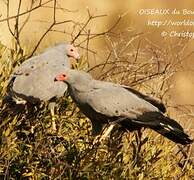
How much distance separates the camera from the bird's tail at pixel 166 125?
3.23 meters

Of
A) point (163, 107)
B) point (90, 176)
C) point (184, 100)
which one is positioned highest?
point (163, 107)

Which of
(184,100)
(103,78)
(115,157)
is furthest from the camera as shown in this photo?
(184,100)

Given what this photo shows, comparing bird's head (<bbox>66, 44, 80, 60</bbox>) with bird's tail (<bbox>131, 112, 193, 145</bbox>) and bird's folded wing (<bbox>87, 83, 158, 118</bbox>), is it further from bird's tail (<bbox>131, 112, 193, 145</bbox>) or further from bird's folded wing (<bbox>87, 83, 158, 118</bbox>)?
bird's tail (<bbox>131, 112, 193, 145</bbox>)

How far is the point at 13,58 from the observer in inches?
158

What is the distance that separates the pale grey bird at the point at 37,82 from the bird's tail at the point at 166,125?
468 mm

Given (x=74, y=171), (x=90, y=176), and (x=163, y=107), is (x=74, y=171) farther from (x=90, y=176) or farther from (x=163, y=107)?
(x=163, y=107)

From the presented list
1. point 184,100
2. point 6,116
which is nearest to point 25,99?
point 6,116

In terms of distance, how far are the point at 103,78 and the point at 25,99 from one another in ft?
2.67

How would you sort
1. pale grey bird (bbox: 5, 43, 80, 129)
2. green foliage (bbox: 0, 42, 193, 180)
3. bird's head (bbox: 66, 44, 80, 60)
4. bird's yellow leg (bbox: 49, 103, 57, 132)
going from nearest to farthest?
green foliage (bbox: 0, 42, 193, 180) < pale grey bird (bbox: 5, 43, 80, 129) < bird's yellow leg (bbox: 49, 103, 57, 132) < bird's head (bbox: 66, 44, 80, 60)

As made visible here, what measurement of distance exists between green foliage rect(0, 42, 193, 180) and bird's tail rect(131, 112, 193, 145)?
200mm

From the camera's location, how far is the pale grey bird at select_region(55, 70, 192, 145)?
3.23 metres

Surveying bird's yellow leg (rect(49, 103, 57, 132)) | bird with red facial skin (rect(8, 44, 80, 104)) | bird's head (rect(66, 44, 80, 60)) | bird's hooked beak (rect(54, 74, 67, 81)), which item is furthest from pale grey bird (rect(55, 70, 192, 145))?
bird's head (rect(66, 44, 80, 60))

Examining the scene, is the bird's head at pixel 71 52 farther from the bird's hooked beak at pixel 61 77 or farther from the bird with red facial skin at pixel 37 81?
the bird's hooked beak at pixel 61 77

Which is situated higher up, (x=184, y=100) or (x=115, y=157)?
(x=115, y=157)
